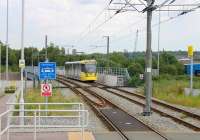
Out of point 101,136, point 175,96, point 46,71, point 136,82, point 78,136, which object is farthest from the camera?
point 136,82

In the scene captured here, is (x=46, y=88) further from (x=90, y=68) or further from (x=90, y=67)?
(x=90, y=67)

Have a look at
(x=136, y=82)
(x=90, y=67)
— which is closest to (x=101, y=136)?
(x=136, y=82)

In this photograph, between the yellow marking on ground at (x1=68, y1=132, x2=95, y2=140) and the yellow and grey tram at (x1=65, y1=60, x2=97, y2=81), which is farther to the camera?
the yellow and grey tram at (x1=65, y1=60, x2=97, y2=81)

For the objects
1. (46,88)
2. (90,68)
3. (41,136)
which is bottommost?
(41,136)

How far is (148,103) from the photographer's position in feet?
86.8

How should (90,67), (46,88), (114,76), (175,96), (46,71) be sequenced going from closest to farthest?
(46,88), (46,71), (175,96), (114,76), (90,67)

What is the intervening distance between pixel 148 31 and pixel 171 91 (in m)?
20.1

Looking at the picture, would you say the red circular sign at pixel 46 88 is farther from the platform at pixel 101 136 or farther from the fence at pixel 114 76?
the fence at pixel 114 76

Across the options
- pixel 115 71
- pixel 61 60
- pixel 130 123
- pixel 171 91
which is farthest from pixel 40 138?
pixel 61 60

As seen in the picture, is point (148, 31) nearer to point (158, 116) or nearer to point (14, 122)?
point (158, 116)

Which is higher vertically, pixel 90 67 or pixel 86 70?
pixel 90 67

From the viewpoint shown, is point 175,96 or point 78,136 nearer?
point 78,136

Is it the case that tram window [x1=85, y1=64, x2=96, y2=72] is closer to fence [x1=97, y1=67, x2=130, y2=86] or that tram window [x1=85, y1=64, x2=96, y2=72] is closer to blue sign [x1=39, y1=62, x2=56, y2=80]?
fence [x1=97, y1=67, x2=130, y2=86]

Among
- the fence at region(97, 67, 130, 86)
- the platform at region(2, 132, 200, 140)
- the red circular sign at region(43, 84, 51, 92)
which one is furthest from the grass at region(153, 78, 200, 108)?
the platform at region(2, 132, 200, 140)
